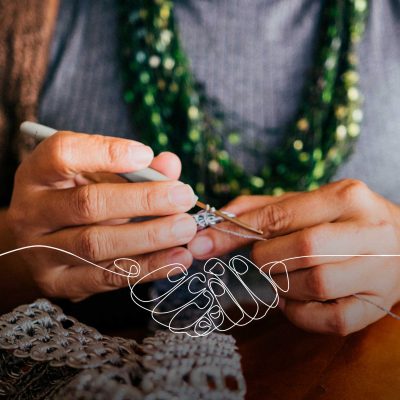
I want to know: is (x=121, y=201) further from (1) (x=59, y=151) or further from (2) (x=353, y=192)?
(2) (x=353, y=192)

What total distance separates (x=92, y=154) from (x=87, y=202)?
0.05m

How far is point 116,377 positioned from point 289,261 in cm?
18

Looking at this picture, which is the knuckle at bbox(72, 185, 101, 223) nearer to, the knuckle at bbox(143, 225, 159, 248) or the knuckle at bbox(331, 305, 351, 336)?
the knuckle at bbox(143, 225, 159, 248)

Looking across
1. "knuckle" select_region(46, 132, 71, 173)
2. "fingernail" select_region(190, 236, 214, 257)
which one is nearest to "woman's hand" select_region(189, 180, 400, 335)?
"fingernail" select_region(190, 236, 214, 257)

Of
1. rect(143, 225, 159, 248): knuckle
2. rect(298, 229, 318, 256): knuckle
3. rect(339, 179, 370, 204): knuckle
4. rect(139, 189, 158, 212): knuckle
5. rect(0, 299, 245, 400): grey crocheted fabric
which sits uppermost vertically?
rect(339, 179, 370, 204): knuckle

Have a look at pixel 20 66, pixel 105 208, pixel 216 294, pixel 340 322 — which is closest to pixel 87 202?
pixel 105 208

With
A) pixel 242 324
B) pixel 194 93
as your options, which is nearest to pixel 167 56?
pixel 194 93

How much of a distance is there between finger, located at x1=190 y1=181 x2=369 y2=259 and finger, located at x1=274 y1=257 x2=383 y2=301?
0.05 m

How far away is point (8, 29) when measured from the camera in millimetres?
658

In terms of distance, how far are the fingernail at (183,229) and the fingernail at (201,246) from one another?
0.01 meters

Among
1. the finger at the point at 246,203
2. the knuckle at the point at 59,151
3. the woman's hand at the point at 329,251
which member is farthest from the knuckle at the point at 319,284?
the knuckle at the point at 59,151

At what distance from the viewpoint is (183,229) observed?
39 cm

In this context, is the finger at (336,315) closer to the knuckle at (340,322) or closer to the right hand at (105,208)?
the knuckle at (340,322)

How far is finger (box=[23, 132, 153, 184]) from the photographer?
39 centimetres
